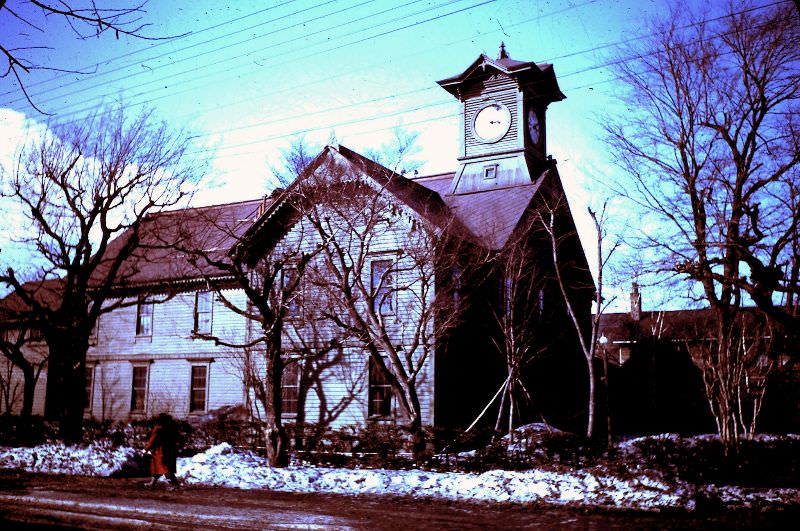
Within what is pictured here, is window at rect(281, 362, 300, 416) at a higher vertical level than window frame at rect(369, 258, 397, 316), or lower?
lower

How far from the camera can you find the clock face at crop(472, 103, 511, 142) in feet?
103

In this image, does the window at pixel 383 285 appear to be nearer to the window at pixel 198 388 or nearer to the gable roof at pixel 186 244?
the gable roof at pixel 186 244

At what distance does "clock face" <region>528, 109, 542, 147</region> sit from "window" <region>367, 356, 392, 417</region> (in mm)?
12542

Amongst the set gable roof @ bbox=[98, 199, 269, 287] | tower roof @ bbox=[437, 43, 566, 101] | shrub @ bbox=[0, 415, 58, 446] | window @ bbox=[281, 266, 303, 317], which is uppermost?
tower roof @ bbox=[437, 43, 566, 101]

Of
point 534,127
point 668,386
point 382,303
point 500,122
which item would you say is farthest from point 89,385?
point 668,386

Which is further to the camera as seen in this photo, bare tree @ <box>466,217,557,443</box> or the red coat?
bare tree @ <box>466,217,557,443</box>

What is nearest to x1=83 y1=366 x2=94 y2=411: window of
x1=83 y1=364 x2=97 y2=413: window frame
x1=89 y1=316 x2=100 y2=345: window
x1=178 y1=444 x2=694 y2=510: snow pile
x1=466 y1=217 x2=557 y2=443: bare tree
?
x1=83 y1=364 x2=97 y2=413: window frame

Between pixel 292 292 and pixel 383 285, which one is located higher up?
pixel 383 285

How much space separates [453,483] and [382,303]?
26.9ft

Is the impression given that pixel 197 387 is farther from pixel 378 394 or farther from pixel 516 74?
pixel 516 74

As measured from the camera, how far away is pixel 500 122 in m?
31.5

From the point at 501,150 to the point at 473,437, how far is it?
50.6ft

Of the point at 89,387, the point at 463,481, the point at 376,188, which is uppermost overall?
the point at 376,188

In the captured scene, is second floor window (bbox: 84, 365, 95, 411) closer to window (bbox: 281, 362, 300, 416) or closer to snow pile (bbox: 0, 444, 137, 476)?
snow pile (bbox: 0, 444, 137, 476)
